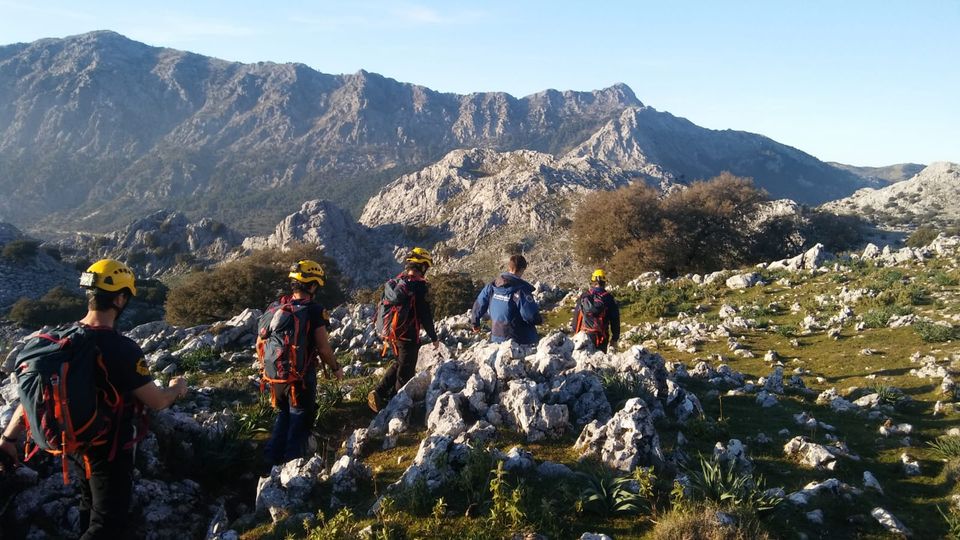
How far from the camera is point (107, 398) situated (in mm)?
4160

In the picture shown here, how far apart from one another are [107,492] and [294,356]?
2241 millimetres

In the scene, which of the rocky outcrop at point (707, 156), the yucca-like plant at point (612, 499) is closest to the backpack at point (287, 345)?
the yucca-like plant at point (612, 499)

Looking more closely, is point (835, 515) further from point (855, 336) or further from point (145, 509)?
point (855, 336)

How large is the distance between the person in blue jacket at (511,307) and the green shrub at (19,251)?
48.2 m

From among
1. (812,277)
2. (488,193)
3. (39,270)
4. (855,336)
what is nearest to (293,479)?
(855,336)

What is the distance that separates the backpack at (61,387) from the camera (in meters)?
3.87

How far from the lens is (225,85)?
200 meters

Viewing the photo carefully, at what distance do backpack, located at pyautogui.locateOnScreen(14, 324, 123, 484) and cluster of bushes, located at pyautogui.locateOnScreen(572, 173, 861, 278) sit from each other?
1065 inches

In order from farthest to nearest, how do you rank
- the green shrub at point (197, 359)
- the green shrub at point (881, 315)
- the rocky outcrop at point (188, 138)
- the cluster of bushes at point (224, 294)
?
the rocky outcrop at point (188, 138), the cluster of bushes at point (224, 294), the green shrub at point (881, 315), the green shrub at point (197, 359)

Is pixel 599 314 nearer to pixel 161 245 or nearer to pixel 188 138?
pixel 161 245

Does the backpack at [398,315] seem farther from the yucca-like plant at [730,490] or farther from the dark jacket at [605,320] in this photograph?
the yucca-like plant at [730,490]

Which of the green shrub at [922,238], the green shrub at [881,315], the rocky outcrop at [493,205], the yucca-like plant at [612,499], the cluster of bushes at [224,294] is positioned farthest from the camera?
the rocky outcrop at [493,205]

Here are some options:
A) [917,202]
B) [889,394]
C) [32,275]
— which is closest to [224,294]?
[32,275]

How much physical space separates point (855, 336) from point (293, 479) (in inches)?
499
